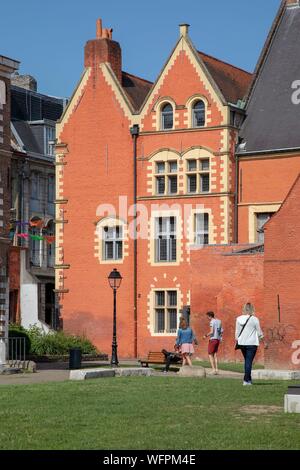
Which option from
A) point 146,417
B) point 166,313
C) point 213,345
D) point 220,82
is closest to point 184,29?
point 220,82

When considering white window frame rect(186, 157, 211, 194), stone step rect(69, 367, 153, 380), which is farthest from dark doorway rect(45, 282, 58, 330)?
stone step rect(69, 367, 153, 380)

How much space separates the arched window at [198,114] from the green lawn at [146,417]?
85.4ft

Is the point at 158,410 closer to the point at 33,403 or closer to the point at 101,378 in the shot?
the point at 33,403

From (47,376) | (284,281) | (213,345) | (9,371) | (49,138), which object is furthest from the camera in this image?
(49,138)

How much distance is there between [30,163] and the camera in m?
74.9

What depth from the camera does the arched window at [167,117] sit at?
180 ft

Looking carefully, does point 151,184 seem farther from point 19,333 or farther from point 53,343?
point 19,333

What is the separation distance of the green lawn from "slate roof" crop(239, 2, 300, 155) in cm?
2500

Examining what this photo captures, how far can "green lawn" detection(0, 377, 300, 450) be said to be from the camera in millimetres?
17453

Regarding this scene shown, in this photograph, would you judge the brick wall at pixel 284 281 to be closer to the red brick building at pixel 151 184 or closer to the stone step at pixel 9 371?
the stone step at pixel 9 371

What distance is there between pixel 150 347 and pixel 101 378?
21.9 meters

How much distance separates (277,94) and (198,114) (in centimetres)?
370

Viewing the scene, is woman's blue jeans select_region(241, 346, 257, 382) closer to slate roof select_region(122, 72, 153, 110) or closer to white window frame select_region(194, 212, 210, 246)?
white window frame select_region(194, 212, 210, 246)

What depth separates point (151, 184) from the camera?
180 ft
